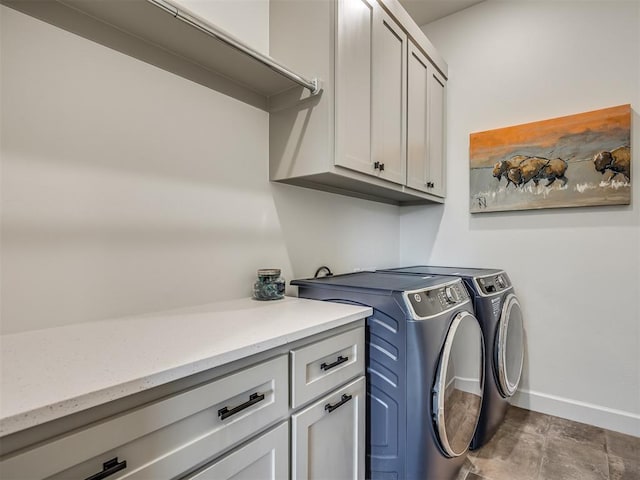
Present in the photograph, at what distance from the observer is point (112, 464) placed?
0.63 m

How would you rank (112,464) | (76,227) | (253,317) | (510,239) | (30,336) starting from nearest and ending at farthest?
1. (112,464)
2. (30,336)
3. (76,227)
4. (253,317)
5. (510,239)

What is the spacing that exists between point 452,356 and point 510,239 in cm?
139

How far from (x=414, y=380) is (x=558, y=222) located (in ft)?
5.56

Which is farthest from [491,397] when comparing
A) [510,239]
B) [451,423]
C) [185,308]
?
[185,308]

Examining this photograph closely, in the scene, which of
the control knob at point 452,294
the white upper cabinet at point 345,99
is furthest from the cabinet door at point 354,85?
the control knob at point 452,294

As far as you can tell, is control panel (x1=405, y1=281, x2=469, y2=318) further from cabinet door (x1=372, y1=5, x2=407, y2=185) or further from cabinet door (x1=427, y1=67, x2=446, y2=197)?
cabinet door (x1=427, y1=67, x2=446, y2=197)

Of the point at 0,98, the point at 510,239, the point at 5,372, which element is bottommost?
the point at 5,372

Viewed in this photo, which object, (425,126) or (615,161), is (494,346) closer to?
(615,161)

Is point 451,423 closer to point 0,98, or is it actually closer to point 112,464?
point 112,464

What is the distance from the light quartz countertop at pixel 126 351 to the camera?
0.57 meters

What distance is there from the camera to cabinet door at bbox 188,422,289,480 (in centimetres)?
80

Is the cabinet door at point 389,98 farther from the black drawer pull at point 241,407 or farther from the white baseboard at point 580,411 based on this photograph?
the white baseboard at point 580,411

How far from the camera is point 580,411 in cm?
Answer: 209

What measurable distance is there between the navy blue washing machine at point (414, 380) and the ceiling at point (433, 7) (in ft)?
7.24
